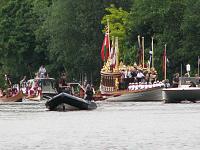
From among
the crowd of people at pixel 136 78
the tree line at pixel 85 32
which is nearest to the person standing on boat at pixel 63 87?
the crowd of people at pixel 136 78

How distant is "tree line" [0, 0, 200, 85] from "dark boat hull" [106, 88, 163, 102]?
1896 cm

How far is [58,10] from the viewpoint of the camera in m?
119

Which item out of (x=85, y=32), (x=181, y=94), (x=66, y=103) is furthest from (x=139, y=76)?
(x=85, y=32)

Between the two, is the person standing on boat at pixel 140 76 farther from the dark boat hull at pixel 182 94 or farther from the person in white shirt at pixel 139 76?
the dark boat hull at pixel 182 94

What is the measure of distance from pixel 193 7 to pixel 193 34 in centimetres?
269

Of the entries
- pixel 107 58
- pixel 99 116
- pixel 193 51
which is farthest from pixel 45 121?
pixel 193 51

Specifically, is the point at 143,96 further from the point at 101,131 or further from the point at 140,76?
the point at 101,131

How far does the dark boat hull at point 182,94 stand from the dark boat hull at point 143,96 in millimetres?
8492

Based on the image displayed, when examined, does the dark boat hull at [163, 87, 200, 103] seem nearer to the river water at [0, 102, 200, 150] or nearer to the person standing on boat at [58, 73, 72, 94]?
the person standing on boat at [58, 73, 72, 94]

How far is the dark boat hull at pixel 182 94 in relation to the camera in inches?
2928

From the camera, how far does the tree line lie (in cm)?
10512

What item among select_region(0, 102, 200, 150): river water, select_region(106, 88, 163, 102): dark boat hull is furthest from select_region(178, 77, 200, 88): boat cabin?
select_region(0, 102, 200, 150): river water

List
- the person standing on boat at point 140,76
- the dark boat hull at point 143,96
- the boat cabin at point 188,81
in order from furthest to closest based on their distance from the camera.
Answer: the person standing on boat at point 140,76 → the dark boat hull at point 143,96 → the boat cabin at point 188,81

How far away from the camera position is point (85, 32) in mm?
117562
